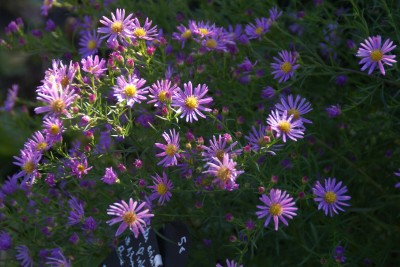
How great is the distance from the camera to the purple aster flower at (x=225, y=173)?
4.49ft

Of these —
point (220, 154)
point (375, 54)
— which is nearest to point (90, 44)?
point (220, 154)

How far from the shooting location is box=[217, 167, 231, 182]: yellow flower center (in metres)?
1.37

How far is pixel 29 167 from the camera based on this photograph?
1.58 m

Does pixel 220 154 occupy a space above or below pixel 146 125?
below

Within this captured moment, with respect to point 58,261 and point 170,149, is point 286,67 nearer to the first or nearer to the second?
point 170,149

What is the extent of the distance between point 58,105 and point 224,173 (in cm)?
42

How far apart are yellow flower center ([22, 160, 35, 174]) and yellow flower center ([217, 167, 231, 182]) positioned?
20.0 inches

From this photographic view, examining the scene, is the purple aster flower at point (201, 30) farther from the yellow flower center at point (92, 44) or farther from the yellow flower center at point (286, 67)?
the yellow flower center at point (92, 44)

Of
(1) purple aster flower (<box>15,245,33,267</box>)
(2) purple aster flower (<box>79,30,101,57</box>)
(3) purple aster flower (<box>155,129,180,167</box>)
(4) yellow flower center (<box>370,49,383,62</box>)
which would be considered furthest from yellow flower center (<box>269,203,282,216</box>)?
(2) purple aster flower (<box>79,30,101,57</box>)

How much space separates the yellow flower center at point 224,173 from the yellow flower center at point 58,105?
0.40 m

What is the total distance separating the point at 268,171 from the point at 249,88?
36cm

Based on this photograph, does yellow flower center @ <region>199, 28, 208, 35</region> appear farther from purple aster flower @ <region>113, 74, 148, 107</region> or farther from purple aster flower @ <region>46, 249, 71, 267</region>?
purple aster flower @ <region>46, 249, 71, 267</region>

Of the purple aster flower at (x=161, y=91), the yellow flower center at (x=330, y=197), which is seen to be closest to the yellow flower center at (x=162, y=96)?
the purple aster flower at (x=161, y=91)

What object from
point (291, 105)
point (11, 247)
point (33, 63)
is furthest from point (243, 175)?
point (33, 63)
